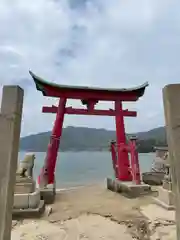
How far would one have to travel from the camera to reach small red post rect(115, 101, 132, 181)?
972cm

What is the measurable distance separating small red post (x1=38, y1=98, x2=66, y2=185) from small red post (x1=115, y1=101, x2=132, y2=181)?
2.22 metres

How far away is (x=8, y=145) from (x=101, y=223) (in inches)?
153

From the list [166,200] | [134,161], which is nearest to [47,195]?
[134,161]

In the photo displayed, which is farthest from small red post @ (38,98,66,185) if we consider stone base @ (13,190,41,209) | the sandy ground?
stone base @ (13,190,41,209)

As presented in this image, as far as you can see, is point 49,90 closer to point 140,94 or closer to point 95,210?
point 140,94

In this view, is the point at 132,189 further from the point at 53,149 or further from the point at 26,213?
the point at 26,213

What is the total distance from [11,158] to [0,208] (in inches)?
17.9

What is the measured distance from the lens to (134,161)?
9.12 meters

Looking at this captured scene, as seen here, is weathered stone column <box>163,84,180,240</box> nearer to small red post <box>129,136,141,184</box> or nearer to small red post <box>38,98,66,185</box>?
small red post <box>129,136,141,184</box>

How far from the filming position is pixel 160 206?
22.5 ft

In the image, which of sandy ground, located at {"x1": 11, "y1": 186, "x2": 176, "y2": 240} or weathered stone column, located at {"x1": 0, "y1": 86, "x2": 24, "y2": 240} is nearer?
weathered stone column, located at {"x1": 0, "y1": 86, "x2": 24, "y2": 240}

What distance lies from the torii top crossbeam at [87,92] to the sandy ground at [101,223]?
3.99m

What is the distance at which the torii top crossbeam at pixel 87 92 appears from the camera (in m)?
9.48

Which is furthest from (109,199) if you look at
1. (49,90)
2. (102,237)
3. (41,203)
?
(49,90)
